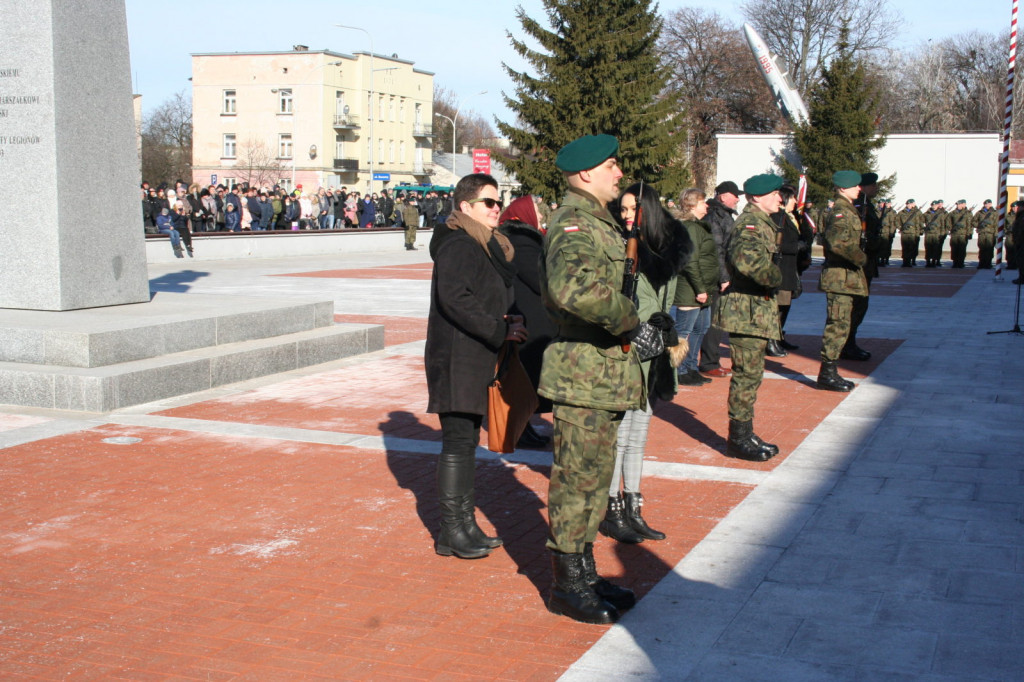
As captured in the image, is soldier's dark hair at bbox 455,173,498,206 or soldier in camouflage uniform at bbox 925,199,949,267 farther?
soldier in camouflage uniform at bbox 925,199,949,267

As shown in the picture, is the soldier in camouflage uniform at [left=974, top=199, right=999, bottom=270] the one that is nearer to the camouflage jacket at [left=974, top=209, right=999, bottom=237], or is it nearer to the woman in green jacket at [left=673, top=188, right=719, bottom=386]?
the camouflage jacket at [left=974, top=209, right=999, bottom=237]

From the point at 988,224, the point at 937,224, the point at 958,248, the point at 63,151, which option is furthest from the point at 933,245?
the point at 63,151

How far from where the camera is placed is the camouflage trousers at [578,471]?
14.5ft

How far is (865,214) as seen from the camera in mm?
11781

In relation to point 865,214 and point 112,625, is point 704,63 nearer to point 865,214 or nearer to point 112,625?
point 865,214

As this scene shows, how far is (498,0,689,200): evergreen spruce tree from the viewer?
39531 mm

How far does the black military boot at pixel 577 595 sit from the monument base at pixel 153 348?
17.6 ft

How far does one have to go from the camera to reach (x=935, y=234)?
2975 centimetres

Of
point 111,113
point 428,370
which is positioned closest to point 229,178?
point 111,113

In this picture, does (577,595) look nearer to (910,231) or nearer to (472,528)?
(472,528)

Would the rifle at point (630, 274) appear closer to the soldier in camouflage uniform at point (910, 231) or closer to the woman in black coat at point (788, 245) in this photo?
the woman in black coat at point (788, 245)

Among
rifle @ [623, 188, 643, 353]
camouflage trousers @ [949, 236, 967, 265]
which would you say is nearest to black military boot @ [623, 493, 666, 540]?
rifle @ [623, 188, 643, 353]

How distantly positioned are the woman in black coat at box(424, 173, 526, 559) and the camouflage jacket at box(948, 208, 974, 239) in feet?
88.6

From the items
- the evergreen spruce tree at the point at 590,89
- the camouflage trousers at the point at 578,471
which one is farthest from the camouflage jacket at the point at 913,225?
the camouflage trousers at the point at 578,471
